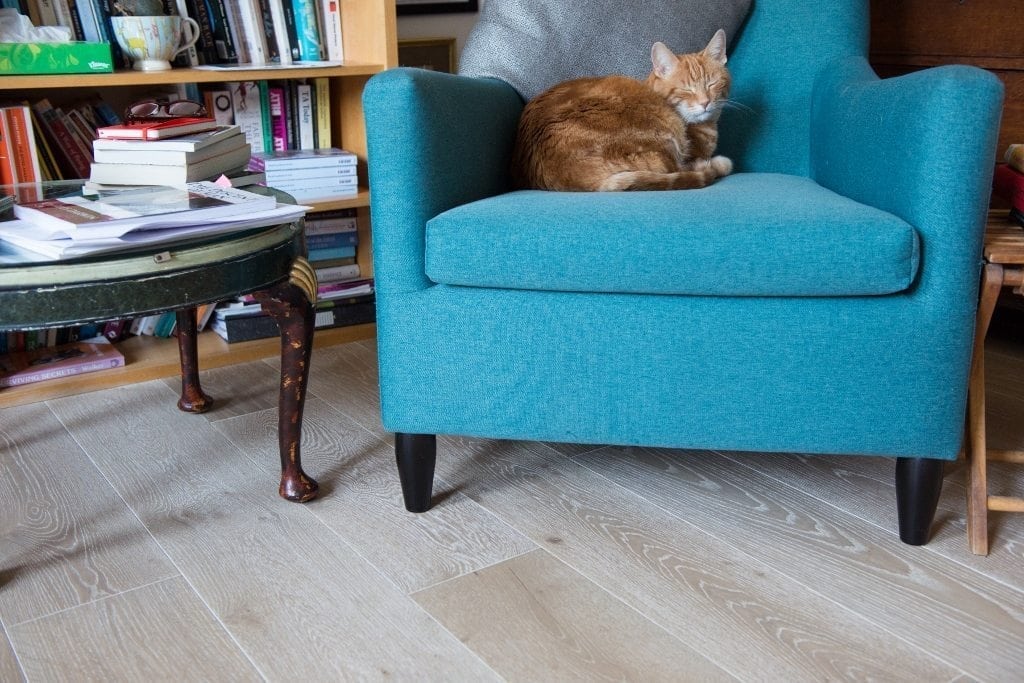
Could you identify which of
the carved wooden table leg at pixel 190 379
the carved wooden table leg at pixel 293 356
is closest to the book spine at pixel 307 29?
the carved wooden table leg at pixel 190 379

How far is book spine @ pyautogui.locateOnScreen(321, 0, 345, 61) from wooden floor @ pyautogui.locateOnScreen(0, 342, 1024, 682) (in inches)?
37.1

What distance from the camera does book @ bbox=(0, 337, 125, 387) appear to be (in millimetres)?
2094

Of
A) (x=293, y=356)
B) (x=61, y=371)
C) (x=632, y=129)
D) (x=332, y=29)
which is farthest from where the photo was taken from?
(x=332, y=29)

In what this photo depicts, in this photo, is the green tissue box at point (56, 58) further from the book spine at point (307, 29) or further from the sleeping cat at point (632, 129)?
the sleeping cat at point (632, 129)

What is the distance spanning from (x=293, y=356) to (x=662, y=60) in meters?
0.96

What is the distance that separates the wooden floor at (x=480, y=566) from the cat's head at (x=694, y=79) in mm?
686

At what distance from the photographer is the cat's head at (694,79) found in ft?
6.34

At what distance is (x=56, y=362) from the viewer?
214 cm

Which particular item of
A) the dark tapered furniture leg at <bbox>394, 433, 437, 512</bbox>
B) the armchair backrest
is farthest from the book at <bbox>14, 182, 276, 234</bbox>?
the armchair backrest

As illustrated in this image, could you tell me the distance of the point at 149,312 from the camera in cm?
120

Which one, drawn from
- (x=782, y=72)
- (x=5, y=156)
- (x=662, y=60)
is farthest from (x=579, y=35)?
(x=5, y=156)

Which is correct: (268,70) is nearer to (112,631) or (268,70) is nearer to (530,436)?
(530,436)

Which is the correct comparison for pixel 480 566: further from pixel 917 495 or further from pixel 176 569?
pixel 917 495

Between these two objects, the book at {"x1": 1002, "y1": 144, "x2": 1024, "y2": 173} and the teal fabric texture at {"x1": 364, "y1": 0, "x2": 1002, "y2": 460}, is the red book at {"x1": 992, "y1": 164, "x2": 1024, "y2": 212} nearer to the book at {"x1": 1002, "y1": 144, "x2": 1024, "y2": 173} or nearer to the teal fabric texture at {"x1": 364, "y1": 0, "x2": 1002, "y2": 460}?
the book at {"x1": 1002, "y1": 144, "x2": 1024, "y2": 173}
